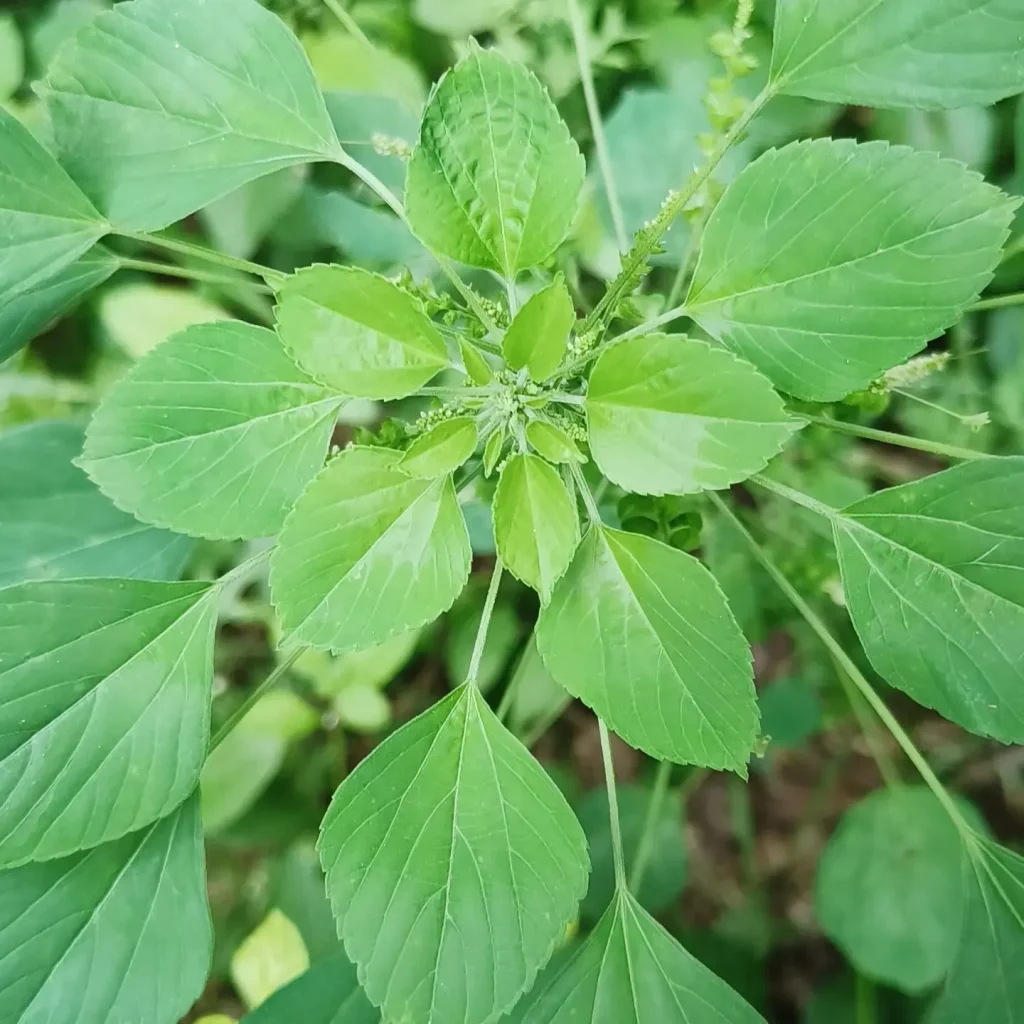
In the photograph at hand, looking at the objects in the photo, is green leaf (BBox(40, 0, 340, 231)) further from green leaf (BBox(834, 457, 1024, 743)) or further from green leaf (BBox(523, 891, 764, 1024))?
green leaf (BBox(523, 891, 764, 1024))

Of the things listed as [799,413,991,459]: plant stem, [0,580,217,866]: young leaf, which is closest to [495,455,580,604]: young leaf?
[799,413,991,459]: plant stem

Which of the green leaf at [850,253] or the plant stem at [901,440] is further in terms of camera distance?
the plant stem at [901,440]

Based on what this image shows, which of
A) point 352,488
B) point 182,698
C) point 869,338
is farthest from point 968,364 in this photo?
point 182,698

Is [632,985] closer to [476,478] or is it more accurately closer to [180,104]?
[476,478]

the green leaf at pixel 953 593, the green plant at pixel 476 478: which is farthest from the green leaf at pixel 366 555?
the green leaf at pixel 953 593

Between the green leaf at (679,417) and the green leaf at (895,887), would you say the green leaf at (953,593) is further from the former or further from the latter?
the green leaf at (895,887)

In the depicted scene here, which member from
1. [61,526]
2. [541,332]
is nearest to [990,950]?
[541,332]

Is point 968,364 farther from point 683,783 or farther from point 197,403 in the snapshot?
point 197,403
